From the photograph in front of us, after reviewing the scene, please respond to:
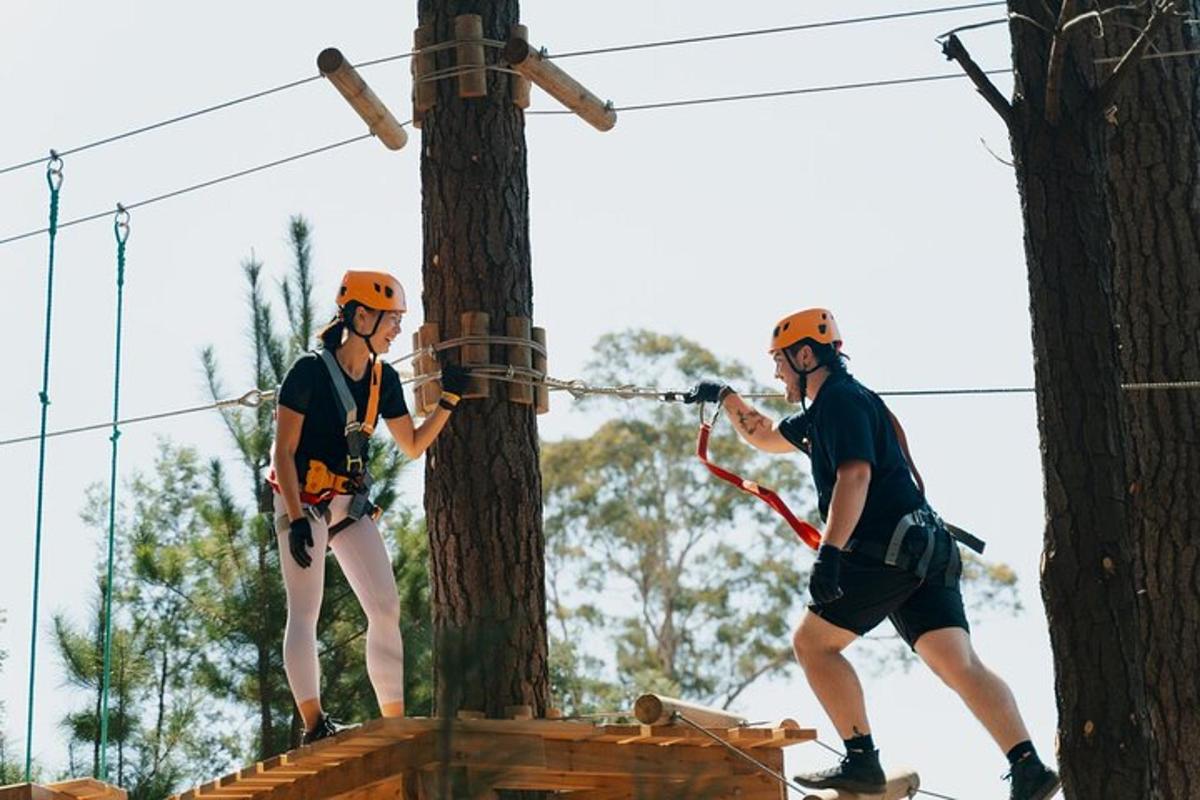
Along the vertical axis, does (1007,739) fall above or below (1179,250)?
below

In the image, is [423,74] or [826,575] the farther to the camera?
[423,74]

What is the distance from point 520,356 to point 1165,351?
2330mm

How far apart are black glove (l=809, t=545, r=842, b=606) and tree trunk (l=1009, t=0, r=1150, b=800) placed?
1247 millimetres

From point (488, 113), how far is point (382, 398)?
1.19 m

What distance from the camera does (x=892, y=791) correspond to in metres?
7.21

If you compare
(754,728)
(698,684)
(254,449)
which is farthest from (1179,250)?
(698,684)

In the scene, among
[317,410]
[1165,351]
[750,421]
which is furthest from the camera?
[1165,351]

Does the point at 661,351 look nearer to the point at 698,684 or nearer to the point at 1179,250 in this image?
the point at 698,684

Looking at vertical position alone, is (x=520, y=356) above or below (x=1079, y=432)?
above

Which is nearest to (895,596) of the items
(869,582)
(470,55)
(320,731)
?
(869,582)

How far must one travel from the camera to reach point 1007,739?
698 cm

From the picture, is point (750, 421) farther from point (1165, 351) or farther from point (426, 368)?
point (1165, 351)

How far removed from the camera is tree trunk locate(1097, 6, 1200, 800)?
816 centimetres

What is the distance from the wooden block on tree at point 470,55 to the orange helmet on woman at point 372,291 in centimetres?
95
